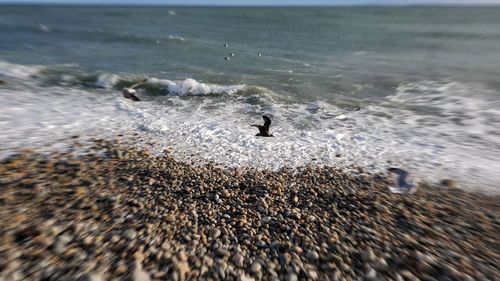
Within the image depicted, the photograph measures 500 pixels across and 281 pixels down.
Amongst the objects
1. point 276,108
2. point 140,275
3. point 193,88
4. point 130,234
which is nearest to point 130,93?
point 193,88

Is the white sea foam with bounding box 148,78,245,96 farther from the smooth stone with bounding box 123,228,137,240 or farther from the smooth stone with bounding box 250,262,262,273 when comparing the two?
the smooth stone with bounding box 250,262,262,273

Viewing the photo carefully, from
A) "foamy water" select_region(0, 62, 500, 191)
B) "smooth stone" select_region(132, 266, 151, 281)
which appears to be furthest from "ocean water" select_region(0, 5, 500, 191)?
"smooth stone" select_region(132, 266, 151, 281)

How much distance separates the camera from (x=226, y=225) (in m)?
4.33

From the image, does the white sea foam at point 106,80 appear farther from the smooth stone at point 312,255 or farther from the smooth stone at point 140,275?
the smooth stone at point 312,255

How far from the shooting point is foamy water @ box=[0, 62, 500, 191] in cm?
659

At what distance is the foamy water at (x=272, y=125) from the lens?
6.59 meters

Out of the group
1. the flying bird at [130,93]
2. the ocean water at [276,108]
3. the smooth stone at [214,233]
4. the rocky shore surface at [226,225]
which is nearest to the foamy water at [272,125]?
the ocean water at [276,108]

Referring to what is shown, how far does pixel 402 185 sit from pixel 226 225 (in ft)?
10.8

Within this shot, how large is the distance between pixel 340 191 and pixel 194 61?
15.4m

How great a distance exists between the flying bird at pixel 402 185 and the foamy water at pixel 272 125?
299 millimetres

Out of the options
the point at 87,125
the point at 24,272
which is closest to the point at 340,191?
the point at 24,272

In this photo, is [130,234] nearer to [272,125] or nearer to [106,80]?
[272,125]

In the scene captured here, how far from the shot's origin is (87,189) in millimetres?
4895

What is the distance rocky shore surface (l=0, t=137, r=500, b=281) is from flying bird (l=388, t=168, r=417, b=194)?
14 cm
